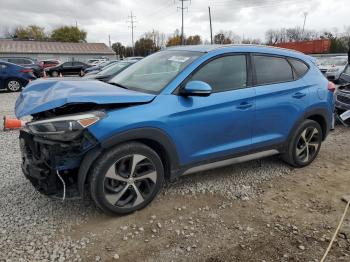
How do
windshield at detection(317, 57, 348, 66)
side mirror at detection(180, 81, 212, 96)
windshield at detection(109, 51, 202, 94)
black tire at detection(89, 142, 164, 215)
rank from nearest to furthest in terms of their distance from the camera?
1. black tire at detection(89, 142, 164, 215)
2. side mirror at detection(180, 81, 212, 96)
3. windshield at detection(109, 51, 202, 94)
4. windshield at detection(317, 57, 348, 66)

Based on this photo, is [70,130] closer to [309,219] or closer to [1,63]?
[309,219]

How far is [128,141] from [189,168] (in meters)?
0.83

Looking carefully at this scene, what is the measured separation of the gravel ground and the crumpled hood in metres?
1.05

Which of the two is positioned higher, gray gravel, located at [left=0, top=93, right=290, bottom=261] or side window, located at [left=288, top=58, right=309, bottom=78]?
side window, located at [left=288, top=58, right=309, bottom=78]

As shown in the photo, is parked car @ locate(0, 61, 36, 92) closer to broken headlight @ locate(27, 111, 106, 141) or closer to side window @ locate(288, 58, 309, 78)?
broken headlight @ locate(27, 111, 106, 141)

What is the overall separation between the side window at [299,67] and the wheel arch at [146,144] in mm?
2256

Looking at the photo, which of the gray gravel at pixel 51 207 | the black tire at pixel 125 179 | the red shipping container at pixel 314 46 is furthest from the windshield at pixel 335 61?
the red shipping container at pixel 314 46

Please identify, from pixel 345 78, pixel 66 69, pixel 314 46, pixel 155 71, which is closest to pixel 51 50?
pixel 66 69

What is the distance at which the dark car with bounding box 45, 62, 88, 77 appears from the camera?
92.3 ft

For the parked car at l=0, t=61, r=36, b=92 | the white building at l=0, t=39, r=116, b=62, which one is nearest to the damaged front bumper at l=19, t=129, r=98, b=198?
the parked car at l=0, t=61, r=36, b=92

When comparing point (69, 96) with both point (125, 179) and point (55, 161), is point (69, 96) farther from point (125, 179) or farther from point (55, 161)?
point (125, 179)

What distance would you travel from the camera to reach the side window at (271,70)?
4.12 m

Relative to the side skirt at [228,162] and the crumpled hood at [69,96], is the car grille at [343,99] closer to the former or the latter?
the side skirt at [228,162]

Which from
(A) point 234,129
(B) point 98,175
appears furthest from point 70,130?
(A) point 234,129
